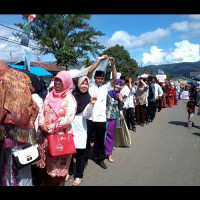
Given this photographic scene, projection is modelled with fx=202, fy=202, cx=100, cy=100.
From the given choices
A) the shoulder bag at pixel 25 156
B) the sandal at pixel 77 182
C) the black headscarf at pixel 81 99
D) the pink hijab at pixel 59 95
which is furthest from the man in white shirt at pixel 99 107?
the shoulder bag at pixel 25 156

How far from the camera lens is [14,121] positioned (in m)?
2.11

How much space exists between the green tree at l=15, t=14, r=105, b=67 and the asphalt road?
20454 mm

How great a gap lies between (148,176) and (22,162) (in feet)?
7.25

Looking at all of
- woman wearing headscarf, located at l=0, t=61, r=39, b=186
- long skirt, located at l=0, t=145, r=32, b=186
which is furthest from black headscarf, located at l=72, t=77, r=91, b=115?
long skirt, located at l=0, t=145, r=32, b=186

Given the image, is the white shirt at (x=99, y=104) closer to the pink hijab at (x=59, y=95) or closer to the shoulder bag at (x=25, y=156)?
the pink hijab at (x=59, y=95)

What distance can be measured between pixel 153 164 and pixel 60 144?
7.46 feet

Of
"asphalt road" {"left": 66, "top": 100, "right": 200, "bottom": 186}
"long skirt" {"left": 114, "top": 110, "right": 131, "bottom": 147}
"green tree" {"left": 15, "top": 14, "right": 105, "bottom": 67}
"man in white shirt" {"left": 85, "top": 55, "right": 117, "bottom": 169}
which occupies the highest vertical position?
"green tree" {"left": 15, "top": 14, "right": 105, "bottom": 67}

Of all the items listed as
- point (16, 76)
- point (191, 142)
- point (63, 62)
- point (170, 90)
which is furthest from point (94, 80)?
point (63, 62)

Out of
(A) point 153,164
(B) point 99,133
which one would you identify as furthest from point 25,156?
(A) point 153,164

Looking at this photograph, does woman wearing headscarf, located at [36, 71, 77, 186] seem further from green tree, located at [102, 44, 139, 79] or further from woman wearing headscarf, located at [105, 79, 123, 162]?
green tree, located at [102, 44, 139, 79]

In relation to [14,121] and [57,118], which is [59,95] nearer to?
[57,118]

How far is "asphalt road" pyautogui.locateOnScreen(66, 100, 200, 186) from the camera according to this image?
3322mm

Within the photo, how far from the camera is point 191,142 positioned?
5.58 meters
